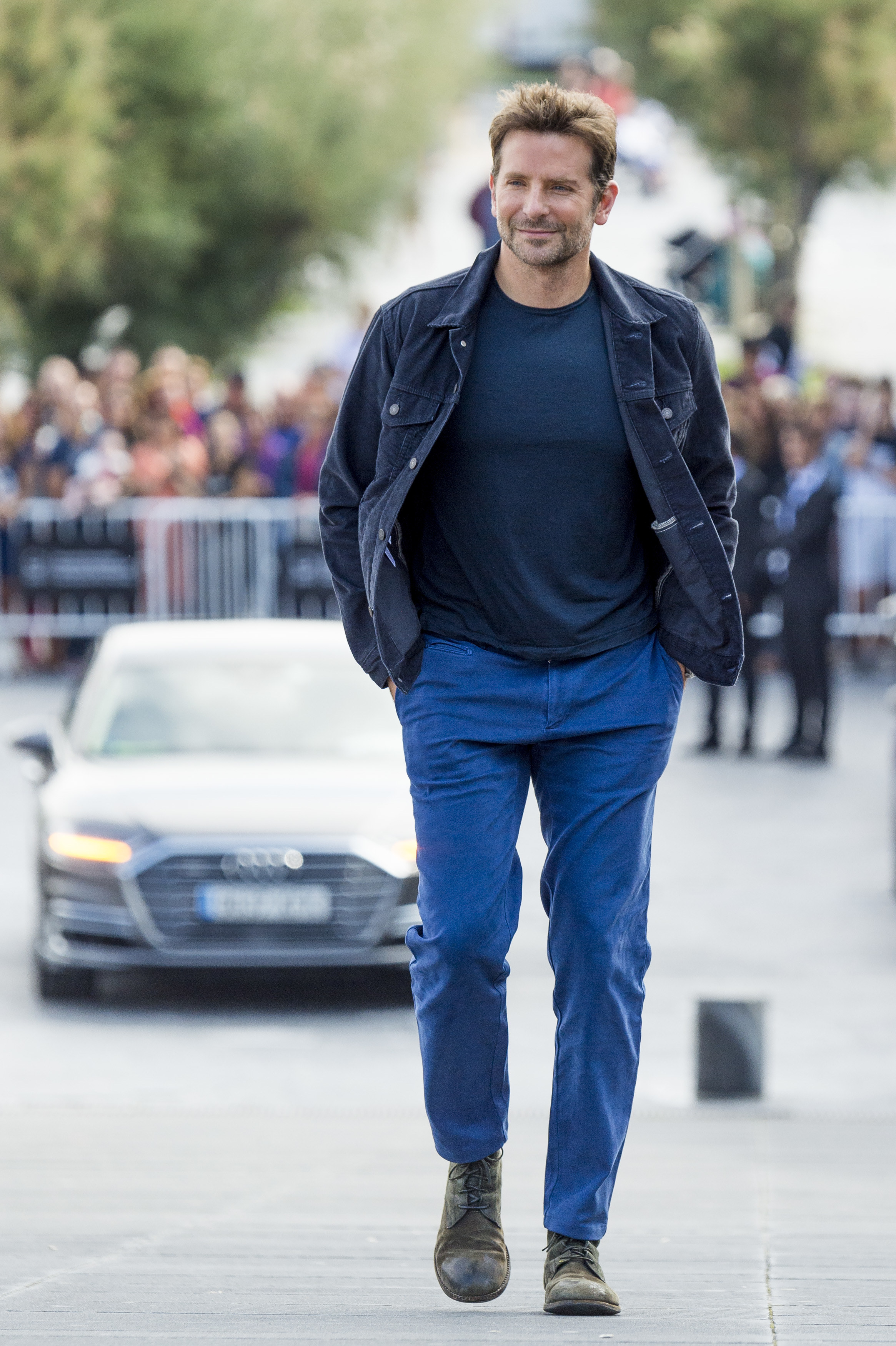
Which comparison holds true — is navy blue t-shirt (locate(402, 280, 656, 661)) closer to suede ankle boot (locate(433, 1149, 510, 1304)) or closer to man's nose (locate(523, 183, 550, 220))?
man's nose (locate(523, 183, 550, 220))

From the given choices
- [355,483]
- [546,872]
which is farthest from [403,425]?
[546,872]

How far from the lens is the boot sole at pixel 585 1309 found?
385cm

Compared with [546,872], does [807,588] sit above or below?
below

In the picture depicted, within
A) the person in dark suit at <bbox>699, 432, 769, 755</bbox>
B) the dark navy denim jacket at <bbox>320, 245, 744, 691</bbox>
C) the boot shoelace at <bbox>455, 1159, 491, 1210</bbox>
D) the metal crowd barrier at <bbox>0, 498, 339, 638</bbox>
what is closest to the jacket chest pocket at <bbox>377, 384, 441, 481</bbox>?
the dark navy denim jacket at <bbox>320, 245, 744, 691</bbox>

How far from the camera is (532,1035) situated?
8.48m

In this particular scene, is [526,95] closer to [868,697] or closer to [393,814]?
[393,814]

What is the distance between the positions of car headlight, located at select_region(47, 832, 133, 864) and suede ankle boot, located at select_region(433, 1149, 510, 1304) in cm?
468

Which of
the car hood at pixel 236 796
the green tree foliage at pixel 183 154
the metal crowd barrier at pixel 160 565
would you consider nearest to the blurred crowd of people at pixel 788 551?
the metal crowd barrier at pixel 160 565

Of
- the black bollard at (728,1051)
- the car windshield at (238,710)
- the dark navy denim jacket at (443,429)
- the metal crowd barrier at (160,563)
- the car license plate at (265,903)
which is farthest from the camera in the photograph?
the metal crowd barrier at (160,563)

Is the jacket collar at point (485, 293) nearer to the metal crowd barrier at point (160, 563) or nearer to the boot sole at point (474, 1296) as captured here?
the boot sole at point (474, 1296)

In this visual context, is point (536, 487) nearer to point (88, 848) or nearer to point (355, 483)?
point (355, 483)

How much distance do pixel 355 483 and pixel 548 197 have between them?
620 mm

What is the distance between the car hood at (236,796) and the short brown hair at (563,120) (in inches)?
184

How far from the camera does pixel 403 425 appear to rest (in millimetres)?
3979
